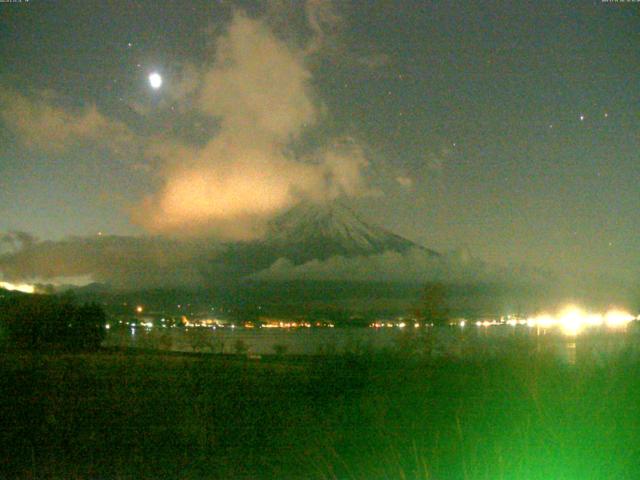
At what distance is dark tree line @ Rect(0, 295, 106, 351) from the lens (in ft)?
142

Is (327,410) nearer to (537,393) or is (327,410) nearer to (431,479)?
(537,393)

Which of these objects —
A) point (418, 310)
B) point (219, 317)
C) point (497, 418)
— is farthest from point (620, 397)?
point (219, 317)

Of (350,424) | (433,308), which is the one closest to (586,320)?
(433,308)

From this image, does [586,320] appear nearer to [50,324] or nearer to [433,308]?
[433,308]

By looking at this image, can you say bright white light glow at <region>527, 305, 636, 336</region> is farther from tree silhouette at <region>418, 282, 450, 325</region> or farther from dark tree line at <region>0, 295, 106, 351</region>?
dark tree line at <region>0, 295, 106, 351</region>

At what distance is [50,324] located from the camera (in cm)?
4381

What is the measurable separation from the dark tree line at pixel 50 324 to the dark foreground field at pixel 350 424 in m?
26.2

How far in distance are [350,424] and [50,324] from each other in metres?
35.0

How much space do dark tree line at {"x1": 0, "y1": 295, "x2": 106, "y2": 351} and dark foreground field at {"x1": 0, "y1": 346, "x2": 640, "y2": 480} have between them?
85.8 feet

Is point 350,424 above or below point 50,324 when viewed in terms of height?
below

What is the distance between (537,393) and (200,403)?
647 cm

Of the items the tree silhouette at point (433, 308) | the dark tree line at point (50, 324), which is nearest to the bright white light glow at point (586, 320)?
the tree silhouette at point (433, 308)

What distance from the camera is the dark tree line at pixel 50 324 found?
142ft

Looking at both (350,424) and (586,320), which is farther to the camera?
(586,320)
